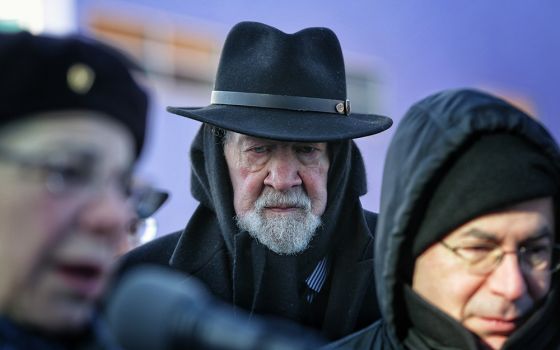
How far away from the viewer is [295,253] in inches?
127

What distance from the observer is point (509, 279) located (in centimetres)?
211

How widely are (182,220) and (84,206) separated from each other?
6.58 meters

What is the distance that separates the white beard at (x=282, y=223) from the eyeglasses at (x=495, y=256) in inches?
42.4

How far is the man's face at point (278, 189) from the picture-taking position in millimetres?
3262

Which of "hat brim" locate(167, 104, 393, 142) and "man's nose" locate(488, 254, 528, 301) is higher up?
"hat brim" locate(167, 104, 393, 142)

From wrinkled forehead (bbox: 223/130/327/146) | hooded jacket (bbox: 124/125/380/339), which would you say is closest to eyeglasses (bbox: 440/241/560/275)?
hooded jacket (bbox: 124/125/380/339)

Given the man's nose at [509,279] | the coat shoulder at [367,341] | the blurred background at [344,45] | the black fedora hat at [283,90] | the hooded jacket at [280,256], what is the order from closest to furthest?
the man's nose at [509,279], the coat shoulder at [367,341], the hooded jacket at [280,256], the black fedora hat at [283,90], the blurred background at [344,45]

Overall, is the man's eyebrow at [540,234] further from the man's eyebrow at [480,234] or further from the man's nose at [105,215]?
the man's nose at [105,215]

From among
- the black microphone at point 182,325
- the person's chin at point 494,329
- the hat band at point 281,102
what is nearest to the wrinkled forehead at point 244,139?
the hat band at point 281,102

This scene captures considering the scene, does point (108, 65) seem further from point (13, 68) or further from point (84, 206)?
point (84, 206)

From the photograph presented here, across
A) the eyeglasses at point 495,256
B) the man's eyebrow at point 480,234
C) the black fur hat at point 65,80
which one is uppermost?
the black fur hat at point 65,80

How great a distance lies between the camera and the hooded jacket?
3.12 metres

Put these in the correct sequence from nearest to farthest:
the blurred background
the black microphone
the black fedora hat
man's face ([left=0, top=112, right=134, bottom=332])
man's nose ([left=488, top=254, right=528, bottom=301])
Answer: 1. the black microphone
2. man's face ([left=0, top=112, right=134, bottom=332])
3. man's nose ([left=488, top=254, right=528, bottom=301])
4. the black fedora hat
5. the blurred background

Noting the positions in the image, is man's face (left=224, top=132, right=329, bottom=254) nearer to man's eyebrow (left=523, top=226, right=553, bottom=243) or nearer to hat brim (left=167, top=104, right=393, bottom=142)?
hat brim (left=167, top=104, right=393, bottom=142)
